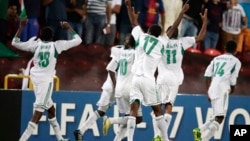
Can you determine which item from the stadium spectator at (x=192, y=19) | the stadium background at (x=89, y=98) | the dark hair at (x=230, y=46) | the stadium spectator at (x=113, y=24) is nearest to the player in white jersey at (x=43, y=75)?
the stadium background at (x=89, y=98)

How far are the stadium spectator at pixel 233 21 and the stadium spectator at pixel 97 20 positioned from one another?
302 cm

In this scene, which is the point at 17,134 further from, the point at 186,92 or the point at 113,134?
the point at 186,92

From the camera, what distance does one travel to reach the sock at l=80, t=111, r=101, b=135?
65.3 ft

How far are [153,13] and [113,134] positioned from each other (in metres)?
3.41

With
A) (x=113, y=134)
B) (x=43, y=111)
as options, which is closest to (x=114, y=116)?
(x=113, y=134)

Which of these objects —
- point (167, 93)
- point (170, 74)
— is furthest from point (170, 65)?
point (167, 93)

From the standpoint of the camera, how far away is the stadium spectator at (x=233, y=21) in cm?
2444

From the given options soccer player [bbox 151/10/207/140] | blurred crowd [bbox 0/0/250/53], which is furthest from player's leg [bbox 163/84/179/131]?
blurred crowd [bbox 0/0/250/53]

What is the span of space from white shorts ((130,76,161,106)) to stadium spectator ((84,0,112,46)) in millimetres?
4144

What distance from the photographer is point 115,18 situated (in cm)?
2294

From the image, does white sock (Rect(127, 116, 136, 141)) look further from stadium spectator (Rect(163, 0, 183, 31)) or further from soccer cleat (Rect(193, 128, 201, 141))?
stadium spectator (Rect(163, 0, 183, 31))

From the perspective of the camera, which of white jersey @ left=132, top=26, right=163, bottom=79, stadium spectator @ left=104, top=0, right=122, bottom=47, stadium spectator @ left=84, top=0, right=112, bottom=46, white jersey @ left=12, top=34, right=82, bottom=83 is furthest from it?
stadium spectator @ left=104, top=0, right=122, bottom=47

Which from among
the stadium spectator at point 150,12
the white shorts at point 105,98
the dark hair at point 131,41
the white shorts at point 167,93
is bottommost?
the white shorts at point 105,98

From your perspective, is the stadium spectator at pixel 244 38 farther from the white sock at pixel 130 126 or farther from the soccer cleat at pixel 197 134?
the white sock at pixel 130 126
